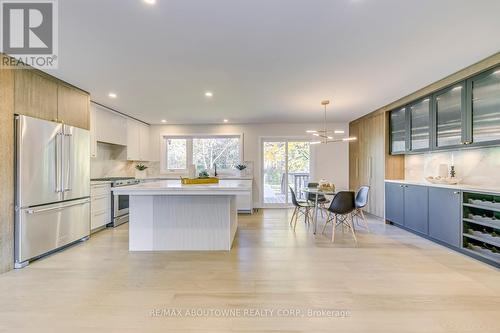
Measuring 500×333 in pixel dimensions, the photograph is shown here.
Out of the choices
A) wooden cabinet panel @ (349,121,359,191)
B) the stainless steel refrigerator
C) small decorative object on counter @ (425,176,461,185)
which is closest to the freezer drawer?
the stainless steel refrigerator

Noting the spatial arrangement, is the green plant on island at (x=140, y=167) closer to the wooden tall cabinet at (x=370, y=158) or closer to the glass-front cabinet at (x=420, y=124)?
the wooden tall cabinet at (x=370, y=158)

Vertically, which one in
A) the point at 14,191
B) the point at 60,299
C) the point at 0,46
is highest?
the point at 0,46

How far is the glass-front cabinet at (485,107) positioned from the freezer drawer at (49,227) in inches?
222

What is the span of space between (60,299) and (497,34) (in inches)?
187

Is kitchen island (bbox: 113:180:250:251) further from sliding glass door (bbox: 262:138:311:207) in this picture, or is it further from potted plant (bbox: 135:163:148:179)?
sliding glass door (bbox: 262:138:311:207)

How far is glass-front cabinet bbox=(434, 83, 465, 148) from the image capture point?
11.3ft

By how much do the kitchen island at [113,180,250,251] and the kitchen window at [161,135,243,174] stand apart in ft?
11.2

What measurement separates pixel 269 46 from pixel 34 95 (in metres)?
2.97

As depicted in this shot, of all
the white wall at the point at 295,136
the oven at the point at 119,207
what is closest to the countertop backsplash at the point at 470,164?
the white wall at the point at 295,136

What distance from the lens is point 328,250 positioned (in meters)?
3.39

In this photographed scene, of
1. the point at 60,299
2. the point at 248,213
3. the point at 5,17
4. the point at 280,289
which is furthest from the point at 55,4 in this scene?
the point at 248,213

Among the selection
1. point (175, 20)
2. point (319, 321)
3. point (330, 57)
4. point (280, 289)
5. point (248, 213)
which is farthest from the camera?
point (248, 213)

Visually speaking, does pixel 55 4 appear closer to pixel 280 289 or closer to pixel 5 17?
pixel 5 17

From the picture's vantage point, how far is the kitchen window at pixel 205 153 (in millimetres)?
6801
